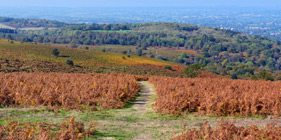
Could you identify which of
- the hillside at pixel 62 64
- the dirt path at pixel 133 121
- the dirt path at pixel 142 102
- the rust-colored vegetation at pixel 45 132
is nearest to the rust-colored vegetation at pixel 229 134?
the dirt path at pixel 133 121

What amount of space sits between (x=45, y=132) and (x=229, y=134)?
4543 millimetres

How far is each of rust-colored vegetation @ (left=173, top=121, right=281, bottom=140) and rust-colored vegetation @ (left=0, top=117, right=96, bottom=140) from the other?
8.09 ft

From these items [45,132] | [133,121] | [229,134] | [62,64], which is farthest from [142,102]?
[62,64]

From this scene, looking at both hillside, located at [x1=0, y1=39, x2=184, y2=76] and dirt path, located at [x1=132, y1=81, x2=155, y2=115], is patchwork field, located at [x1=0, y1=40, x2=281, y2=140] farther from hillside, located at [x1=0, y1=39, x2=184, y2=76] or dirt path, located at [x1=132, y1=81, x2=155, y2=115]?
hillside, located at [x1=0, y1=39, x2=184, y2=76]

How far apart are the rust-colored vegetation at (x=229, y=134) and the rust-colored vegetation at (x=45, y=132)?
97.1 inches

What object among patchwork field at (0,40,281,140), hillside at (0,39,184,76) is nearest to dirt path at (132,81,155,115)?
patchwork field at (0,40,281,140)

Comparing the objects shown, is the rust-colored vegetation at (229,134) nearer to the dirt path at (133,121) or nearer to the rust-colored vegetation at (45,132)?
→ the dirt path at (133,121)

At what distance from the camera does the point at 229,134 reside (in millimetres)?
7172

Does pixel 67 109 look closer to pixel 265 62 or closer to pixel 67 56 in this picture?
pixel 67 56

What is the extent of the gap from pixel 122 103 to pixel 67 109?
7.18ft

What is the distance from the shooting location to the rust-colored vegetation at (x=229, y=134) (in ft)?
22.8

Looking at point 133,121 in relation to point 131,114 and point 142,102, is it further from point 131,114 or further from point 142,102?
point 142,102

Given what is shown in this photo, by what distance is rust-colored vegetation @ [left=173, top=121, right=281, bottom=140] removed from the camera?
6940mm

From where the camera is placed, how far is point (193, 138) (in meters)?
6.90
